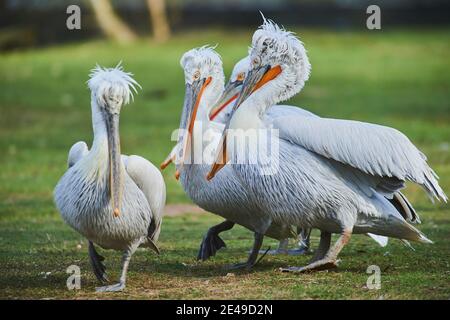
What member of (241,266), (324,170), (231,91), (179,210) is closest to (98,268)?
(241,266)

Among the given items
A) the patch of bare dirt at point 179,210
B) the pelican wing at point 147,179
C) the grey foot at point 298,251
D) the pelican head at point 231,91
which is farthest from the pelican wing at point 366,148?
the patch of bare dirt at point 179,210

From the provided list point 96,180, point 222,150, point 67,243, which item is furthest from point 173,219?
point 96,180

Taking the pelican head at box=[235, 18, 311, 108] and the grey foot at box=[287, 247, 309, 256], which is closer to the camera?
the pelican head at box=[235, 18, 311, 108]

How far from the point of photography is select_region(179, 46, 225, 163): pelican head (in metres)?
7.82

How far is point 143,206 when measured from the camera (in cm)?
→ 676

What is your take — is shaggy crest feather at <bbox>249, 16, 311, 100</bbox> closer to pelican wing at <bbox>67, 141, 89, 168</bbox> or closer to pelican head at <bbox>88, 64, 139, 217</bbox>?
pelican head at <bbox>88, 64, 139, 217</bbox>

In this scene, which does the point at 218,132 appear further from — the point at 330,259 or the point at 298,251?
the point at 330,259

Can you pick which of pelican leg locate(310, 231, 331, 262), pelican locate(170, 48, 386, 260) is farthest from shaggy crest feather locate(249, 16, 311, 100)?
pelican leg locate(310, 231, 331, 262)

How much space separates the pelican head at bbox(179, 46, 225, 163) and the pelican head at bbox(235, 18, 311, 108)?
0.57 m

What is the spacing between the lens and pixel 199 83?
25.9ft

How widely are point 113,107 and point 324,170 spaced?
1.63m

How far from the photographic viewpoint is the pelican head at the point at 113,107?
6.41 metres

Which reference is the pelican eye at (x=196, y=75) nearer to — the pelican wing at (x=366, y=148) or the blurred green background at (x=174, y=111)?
the pelican wing at (x=366, y=148)

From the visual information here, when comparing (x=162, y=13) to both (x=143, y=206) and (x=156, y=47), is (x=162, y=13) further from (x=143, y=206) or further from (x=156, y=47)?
(x=143, y=206)
